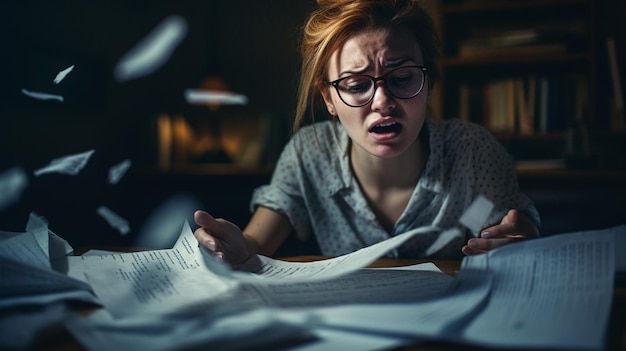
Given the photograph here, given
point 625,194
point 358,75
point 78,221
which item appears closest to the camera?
point 358,75

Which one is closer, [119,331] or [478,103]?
[119,331]

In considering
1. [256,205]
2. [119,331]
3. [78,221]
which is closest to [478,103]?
[256,205]

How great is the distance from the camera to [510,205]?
993 millimetres

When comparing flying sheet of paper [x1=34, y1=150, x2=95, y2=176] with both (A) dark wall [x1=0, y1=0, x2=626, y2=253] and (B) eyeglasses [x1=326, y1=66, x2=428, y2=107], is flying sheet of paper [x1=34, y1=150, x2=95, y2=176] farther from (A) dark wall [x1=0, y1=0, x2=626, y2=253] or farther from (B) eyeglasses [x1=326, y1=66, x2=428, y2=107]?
(B) eyeglasses [x1=326, y1=66, x2=428, y2=107]

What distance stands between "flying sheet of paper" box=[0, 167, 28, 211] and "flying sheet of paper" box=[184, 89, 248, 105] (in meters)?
1.08

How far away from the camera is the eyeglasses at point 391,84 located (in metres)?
0.92

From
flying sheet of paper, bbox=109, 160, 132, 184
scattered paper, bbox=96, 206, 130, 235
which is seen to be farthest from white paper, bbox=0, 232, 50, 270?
flying sheet of paper, bbox=109, 160, 132, 184

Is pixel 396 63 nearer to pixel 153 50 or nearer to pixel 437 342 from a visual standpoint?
pixel 437 342

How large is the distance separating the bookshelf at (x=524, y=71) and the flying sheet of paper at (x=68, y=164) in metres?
1.73

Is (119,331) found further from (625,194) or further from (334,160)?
(625,194)

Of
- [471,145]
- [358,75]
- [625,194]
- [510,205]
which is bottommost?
[625,194]

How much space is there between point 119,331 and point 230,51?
2832mm

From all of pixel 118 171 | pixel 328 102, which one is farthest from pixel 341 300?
pixel 118 171

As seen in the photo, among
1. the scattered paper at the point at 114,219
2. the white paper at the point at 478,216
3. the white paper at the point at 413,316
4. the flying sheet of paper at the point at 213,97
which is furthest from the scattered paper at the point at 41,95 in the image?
the white paper at the point at 413,316
